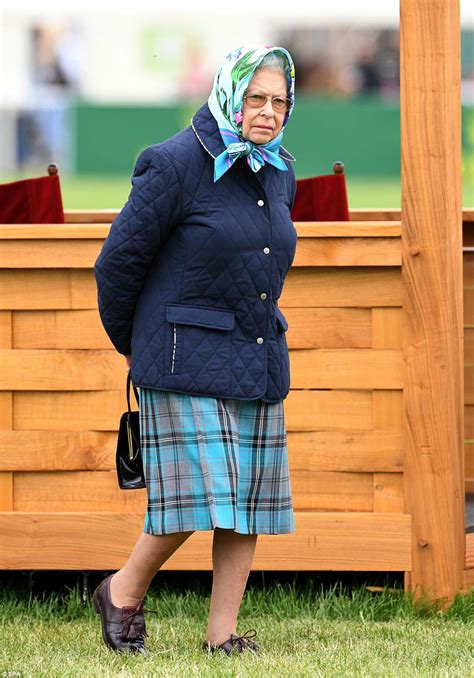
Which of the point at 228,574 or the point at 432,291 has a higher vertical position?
the point at 432,291

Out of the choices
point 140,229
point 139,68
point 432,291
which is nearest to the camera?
point 140,229

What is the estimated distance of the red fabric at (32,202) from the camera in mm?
4426

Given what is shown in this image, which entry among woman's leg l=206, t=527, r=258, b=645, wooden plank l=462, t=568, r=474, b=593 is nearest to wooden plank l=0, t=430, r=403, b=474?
wooden plank l=462, t=568, r=474, b=593

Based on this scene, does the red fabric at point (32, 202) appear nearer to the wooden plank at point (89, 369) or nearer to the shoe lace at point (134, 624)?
the wooden plank at point (89, 369)

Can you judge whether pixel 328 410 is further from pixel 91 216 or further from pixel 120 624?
pixel 91 216

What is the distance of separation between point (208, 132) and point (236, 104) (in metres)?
0.12

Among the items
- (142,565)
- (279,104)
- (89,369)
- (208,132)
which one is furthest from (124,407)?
(279,104)

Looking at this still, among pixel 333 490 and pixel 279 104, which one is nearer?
pixel 279 104

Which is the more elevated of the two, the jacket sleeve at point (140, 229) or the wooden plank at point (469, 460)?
the jacket sleeve at point (140, 229)

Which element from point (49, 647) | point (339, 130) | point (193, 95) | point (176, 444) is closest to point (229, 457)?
point (176, 444)

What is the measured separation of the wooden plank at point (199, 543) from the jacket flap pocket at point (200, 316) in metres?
1.07

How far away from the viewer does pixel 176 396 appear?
321cm

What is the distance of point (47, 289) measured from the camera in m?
4.09

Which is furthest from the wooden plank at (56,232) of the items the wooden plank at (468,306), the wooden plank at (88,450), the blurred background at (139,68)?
the blurred background at (139,68)
